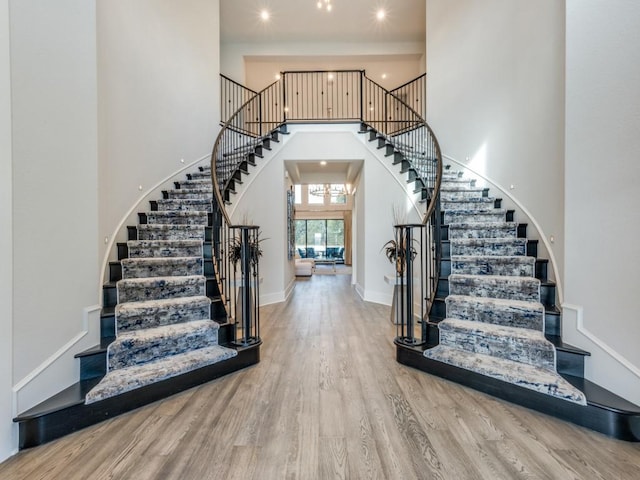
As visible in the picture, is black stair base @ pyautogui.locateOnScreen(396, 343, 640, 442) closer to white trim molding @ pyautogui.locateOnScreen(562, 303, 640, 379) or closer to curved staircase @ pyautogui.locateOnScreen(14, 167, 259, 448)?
white trim molding @ pyautogui.locateOnScreen(562, 303, 640, 379)

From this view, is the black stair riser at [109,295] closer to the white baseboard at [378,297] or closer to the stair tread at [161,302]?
the stair tread at [161,302]

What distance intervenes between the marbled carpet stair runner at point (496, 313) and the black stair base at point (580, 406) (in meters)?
0.05

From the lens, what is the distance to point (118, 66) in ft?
11.0

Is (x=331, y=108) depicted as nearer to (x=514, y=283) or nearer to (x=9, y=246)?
(x=514, y=283)

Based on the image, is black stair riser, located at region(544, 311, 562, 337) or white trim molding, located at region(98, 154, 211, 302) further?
white trim molding, located at region(98, 154, 211, 302)

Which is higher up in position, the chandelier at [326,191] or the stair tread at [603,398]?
the chandelier at [326,191]

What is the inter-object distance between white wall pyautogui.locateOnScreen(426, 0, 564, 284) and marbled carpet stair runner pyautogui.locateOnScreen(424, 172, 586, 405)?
16.0 inches

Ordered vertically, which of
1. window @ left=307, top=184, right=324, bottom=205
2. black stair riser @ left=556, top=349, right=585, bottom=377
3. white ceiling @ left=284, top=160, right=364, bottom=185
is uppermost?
window @ left=307, top=184, right=324, bottom=205

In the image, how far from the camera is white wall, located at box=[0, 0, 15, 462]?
167 cm

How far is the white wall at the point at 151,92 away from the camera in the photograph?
3182 mm

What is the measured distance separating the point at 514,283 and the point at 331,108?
7.52 m

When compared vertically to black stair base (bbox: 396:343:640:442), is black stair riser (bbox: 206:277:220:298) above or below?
above

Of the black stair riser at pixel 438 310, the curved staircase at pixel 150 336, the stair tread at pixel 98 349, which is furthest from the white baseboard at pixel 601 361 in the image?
the stair tread at pixel 98 349

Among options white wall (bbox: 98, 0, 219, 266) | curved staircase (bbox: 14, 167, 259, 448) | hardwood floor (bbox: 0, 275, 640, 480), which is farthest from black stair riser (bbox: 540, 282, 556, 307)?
white wall (bbox: 98, 0, 219, 266)
